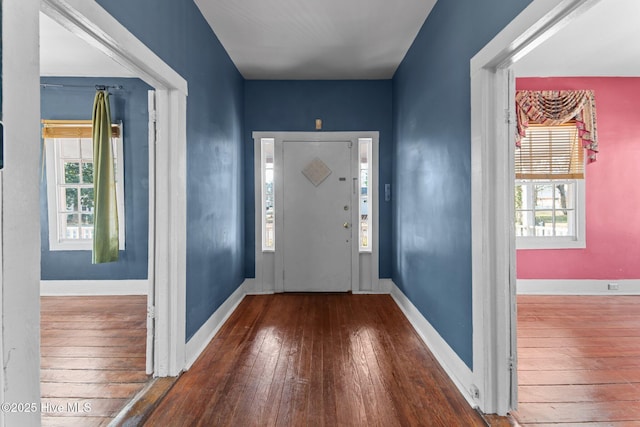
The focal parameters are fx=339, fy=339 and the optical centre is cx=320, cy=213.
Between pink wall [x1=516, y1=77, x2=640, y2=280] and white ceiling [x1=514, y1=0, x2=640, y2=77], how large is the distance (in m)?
0.14

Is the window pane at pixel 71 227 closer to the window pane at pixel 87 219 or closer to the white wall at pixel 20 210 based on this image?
the window pane at pixel 87 219

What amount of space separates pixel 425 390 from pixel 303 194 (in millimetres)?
2721

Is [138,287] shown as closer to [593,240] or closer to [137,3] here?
[137,3]

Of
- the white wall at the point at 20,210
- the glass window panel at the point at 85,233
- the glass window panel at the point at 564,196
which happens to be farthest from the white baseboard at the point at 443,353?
the glass window panel at the point at 85,233

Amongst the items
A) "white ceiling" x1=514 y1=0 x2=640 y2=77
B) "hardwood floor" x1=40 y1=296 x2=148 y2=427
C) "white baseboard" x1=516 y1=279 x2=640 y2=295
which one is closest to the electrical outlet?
"hardwood floor" x1=40 y1=296 x2=148 y2=427

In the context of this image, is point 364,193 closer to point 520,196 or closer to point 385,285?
point 385,285

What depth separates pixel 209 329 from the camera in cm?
287

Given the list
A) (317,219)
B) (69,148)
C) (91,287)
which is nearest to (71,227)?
(91,287)

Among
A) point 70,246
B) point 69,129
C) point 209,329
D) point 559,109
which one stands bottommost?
point 209,329

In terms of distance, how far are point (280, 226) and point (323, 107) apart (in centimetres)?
160

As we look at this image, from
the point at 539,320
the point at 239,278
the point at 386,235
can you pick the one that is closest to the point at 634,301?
the point at 539,320

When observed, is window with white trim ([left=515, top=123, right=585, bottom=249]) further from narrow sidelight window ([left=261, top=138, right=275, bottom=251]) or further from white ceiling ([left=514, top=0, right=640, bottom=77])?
narrow sidelight window ([left=261, top=138, right=275, bottom=251])

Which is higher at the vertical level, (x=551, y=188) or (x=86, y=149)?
(x=86, y=149)

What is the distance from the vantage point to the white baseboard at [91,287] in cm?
A: 416
